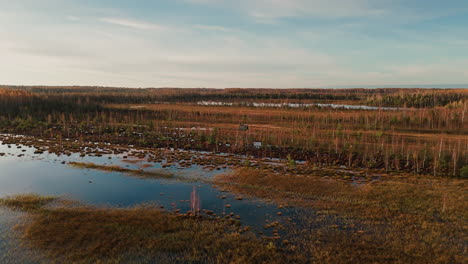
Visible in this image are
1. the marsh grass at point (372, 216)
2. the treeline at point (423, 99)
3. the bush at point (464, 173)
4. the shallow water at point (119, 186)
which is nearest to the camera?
the marsh grass at point (372, 216)

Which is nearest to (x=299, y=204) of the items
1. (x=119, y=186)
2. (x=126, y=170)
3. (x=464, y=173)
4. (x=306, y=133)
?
(x=119, y=186)

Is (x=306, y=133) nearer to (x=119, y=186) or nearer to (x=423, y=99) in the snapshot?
(x=119, y=186)

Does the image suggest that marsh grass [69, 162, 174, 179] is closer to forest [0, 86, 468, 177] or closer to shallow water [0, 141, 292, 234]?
shallow water [0, 141, 292, 234]

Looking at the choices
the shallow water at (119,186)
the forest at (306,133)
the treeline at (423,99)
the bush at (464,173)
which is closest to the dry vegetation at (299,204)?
the bush at (464,173)

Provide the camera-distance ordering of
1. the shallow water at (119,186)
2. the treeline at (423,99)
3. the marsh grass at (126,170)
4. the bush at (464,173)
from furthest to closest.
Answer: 1. the treeline at (423,99)
2. the marsh grass at (126,170)
3. the bush at (464,173)
4. the shallow water at (119,186)

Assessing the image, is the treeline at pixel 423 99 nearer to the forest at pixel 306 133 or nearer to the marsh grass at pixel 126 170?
the forest at pixel 306 133

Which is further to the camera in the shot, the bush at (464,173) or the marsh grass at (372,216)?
the bush at (464,173)
